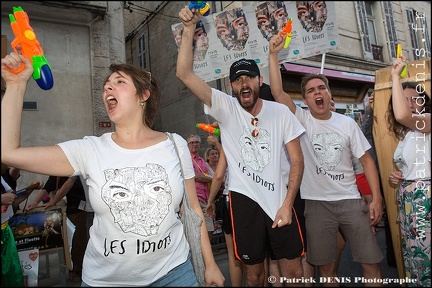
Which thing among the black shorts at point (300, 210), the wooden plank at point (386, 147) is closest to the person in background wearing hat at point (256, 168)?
the black shorts at point (300, 210)

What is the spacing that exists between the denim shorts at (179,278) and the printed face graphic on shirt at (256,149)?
914 mm

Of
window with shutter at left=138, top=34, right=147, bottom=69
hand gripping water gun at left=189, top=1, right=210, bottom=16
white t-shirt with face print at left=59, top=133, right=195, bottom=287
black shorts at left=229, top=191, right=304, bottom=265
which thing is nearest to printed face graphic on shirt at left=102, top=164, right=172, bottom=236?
white t-shirt with face print at left=59, top=133, right=195, bottom=287

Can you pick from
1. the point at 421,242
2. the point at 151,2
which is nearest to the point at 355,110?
the point at 151,2

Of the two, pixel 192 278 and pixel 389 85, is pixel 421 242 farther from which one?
pixel 192 278

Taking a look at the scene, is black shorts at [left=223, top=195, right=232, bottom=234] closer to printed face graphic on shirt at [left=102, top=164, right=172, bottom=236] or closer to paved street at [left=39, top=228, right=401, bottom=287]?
paved street at [left=39, top=228, right=401, bottom=287]

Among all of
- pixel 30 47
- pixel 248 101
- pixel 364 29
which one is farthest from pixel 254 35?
pixel 364 29

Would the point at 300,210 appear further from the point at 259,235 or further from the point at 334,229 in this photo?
the point at 259,235

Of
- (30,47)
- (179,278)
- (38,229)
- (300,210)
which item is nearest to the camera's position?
(30,47)

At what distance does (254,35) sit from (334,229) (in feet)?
12.7

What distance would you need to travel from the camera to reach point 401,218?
8.13 ft

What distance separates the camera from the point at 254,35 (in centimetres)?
547

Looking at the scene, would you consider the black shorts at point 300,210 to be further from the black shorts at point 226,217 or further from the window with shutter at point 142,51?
the window with shutter at point 142,51

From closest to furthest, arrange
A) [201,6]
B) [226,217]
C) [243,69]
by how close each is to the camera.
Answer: [201,6], [243,69], [226,217]

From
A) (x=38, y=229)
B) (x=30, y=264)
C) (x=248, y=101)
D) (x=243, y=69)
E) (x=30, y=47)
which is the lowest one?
(x=30, y=264)
